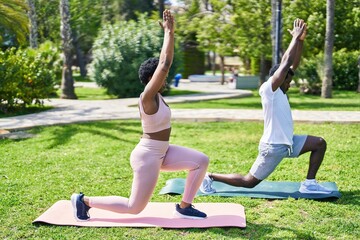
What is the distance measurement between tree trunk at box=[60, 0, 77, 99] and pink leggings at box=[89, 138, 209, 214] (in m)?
14.7

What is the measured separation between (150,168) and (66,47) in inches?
592

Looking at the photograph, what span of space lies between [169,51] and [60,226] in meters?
1.93

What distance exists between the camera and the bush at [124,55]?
760 inches

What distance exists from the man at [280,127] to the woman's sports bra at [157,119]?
131 centimetres

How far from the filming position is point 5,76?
1356cm

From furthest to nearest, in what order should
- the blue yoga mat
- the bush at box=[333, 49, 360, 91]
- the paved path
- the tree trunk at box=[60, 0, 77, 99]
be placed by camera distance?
1. the bush at box=[333, 49, 360, 91]
2. the tree trunk at box=[60, 0, 77, 99]
3. the paved path
4. the blue yoga mat

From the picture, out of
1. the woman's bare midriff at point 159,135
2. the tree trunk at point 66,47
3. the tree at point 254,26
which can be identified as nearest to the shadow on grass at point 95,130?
the woman's bare midriff at point 159,135

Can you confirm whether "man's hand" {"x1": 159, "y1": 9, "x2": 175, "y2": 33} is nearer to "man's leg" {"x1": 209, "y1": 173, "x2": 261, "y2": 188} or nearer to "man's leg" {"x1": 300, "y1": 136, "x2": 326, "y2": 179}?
"man's leg" {"x1": 209, "y1": 173, "x2": 261, "y2": 188}

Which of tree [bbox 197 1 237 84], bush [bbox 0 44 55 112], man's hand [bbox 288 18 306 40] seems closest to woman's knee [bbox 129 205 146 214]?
man's hand [bbox 288 18 306 40]

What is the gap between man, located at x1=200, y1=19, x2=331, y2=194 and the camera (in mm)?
5598

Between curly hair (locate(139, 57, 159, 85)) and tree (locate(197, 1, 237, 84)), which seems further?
tree (locate(197, 1, 237, 84))

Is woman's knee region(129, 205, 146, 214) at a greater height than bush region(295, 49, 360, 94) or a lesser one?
lesser

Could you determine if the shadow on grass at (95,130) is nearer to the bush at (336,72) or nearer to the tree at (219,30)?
the bush at (336,72)

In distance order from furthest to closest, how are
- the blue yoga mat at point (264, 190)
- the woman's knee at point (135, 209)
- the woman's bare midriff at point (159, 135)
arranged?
1. the blue yoga mat at point (264, 190)
2. the woman's knee at point (135, 209)
3. the woman's bare midriff at point (159, 135)
